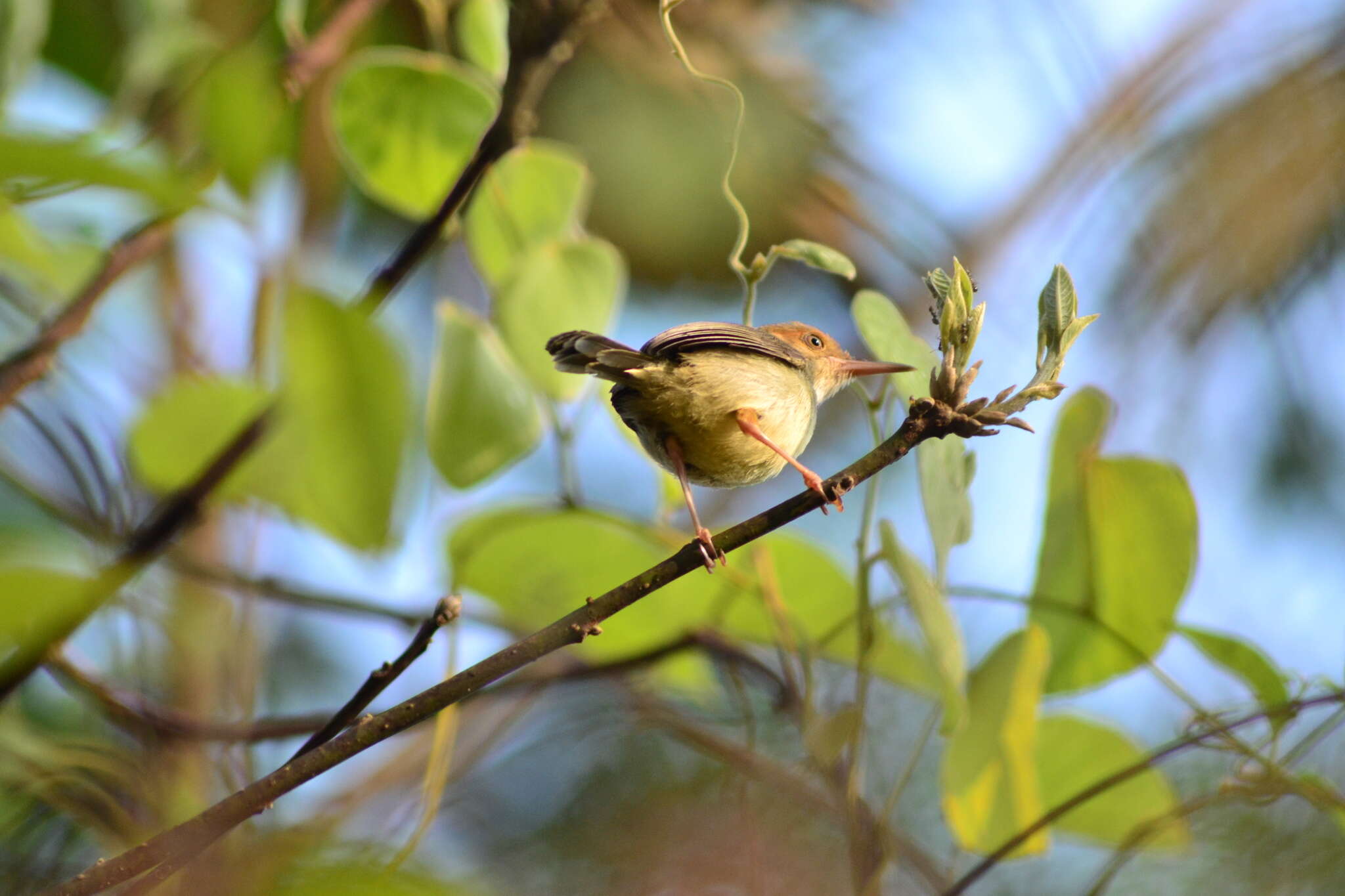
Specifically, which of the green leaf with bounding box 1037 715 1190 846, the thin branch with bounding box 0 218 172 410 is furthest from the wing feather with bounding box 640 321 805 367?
the green leaf with bounding box 1037 715 1190 846

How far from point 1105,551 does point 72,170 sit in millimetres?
1409

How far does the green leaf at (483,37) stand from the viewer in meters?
1.73

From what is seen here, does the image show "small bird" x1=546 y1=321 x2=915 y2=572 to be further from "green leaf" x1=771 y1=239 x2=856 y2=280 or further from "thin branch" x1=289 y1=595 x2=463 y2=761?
"thin branch" x1=289 y1=595 x2=463 y2=761

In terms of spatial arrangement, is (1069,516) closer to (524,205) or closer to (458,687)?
(524,205)

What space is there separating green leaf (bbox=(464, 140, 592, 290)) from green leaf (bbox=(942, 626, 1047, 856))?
3.09ft

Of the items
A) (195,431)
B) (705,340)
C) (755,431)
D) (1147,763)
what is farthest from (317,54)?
(1147,763)

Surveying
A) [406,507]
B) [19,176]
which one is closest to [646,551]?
[406,507]

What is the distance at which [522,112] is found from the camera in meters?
1.30

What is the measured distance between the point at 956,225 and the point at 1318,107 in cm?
147

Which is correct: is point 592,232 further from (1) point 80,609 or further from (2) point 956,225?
(1) point 80,609

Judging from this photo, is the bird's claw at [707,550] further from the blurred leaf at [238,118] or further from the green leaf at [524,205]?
the blurred leaf at [238,118]

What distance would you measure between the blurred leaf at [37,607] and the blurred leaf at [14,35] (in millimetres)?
779

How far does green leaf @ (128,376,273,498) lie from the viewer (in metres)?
1.76

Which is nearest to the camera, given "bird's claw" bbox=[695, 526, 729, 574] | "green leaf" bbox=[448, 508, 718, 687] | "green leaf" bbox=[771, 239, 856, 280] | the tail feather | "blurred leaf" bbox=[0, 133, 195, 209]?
"blurred leaf" bbox=[0, 133, 195, 209]
